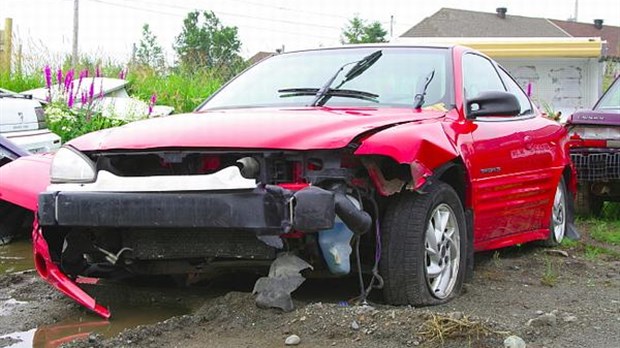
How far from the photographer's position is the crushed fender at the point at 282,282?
416 centimetres

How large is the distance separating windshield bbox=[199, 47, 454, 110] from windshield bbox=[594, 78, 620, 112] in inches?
149

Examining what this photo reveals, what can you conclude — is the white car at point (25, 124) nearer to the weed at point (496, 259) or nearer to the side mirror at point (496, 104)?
the weed at point (496, 259)

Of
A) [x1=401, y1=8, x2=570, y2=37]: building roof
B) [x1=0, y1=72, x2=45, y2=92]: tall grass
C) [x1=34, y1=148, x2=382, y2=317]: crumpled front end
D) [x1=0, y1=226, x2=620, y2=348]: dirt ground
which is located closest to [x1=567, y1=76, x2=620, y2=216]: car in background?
[x1=0, y1=226, x2=620, y2=348]: dirt ground

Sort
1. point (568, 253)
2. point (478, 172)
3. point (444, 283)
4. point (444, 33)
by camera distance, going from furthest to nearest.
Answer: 1. point (444, 33)
2. point (568, 253)
3. point (478, 172)
4. point (444, 283)

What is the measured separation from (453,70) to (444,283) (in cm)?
140

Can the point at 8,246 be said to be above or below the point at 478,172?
below

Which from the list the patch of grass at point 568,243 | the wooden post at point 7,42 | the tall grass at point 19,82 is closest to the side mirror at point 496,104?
the patch of grass at point 568,243

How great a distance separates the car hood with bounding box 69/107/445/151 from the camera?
4105mm

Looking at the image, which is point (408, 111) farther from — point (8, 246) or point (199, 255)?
point (8, 246)

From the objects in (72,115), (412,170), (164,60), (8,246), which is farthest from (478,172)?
(164,60)

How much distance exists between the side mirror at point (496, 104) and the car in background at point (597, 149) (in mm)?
3096

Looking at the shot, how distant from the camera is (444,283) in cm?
479

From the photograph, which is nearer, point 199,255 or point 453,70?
point 199,255

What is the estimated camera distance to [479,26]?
51250 millimetres
